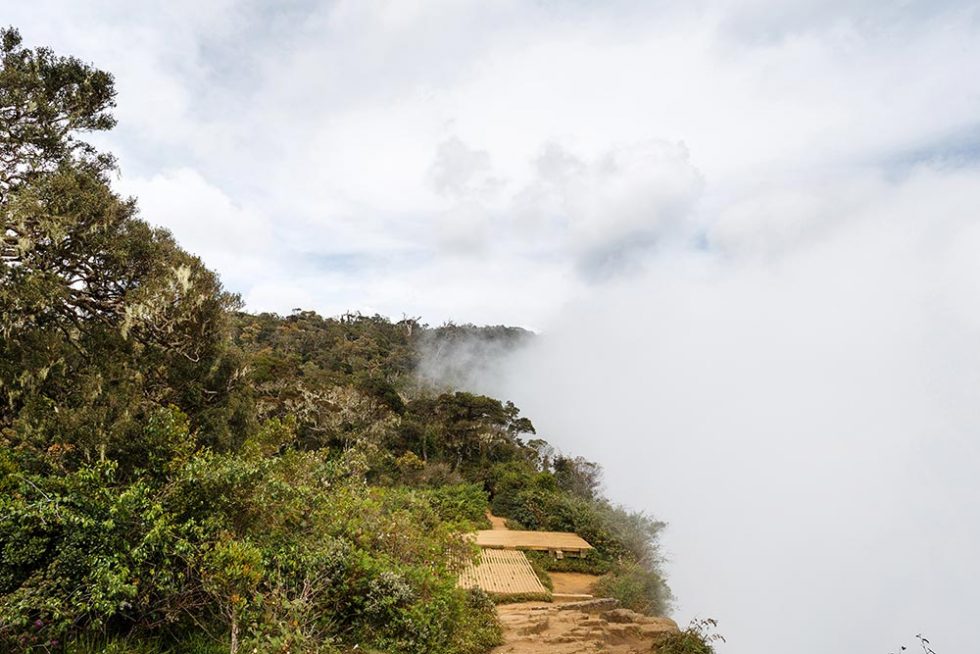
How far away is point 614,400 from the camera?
381 ft

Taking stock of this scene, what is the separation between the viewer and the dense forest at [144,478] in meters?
5.04

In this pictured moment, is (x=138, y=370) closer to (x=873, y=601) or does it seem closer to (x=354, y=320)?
(x=354, y=320)

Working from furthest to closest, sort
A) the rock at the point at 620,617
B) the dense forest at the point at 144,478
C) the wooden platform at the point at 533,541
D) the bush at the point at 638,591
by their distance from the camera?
the wooden platform at the point at 533,541, the bush at the point at 638,591, the rock at the point at 620,617, the dense forest at the point at 144,478

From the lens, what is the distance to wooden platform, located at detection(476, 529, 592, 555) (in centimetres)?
1935

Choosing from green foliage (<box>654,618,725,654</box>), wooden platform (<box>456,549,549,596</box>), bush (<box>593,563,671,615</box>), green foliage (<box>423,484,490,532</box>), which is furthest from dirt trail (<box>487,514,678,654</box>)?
green foliage (<box>423,484,490,532</box>)

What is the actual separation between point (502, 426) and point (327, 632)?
2978cm

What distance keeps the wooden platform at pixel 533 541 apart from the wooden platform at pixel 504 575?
100 centimetres

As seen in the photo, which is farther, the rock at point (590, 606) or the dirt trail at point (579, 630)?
the rock at point (590, 606)

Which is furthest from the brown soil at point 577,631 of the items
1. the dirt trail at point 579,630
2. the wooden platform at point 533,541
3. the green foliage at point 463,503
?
the green foliage at point 463,503

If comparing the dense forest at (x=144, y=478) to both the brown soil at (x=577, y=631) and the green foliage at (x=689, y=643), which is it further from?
the green foliage at (x=689, y=643)

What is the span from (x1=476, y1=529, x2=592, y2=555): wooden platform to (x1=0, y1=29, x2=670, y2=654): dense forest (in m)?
9.40

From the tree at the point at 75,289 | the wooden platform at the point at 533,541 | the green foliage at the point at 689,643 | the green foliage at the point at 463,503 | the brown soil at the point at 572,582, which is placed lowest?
the brown soil at the point at 572,582

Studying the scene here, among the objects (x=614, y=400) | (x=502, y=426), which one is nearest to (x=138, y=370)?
(x=502, y=426)

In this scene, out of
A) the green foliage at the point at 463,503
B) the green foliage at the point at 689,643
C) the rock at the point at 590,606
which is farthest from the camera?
the green foliage at the point at 463,503
